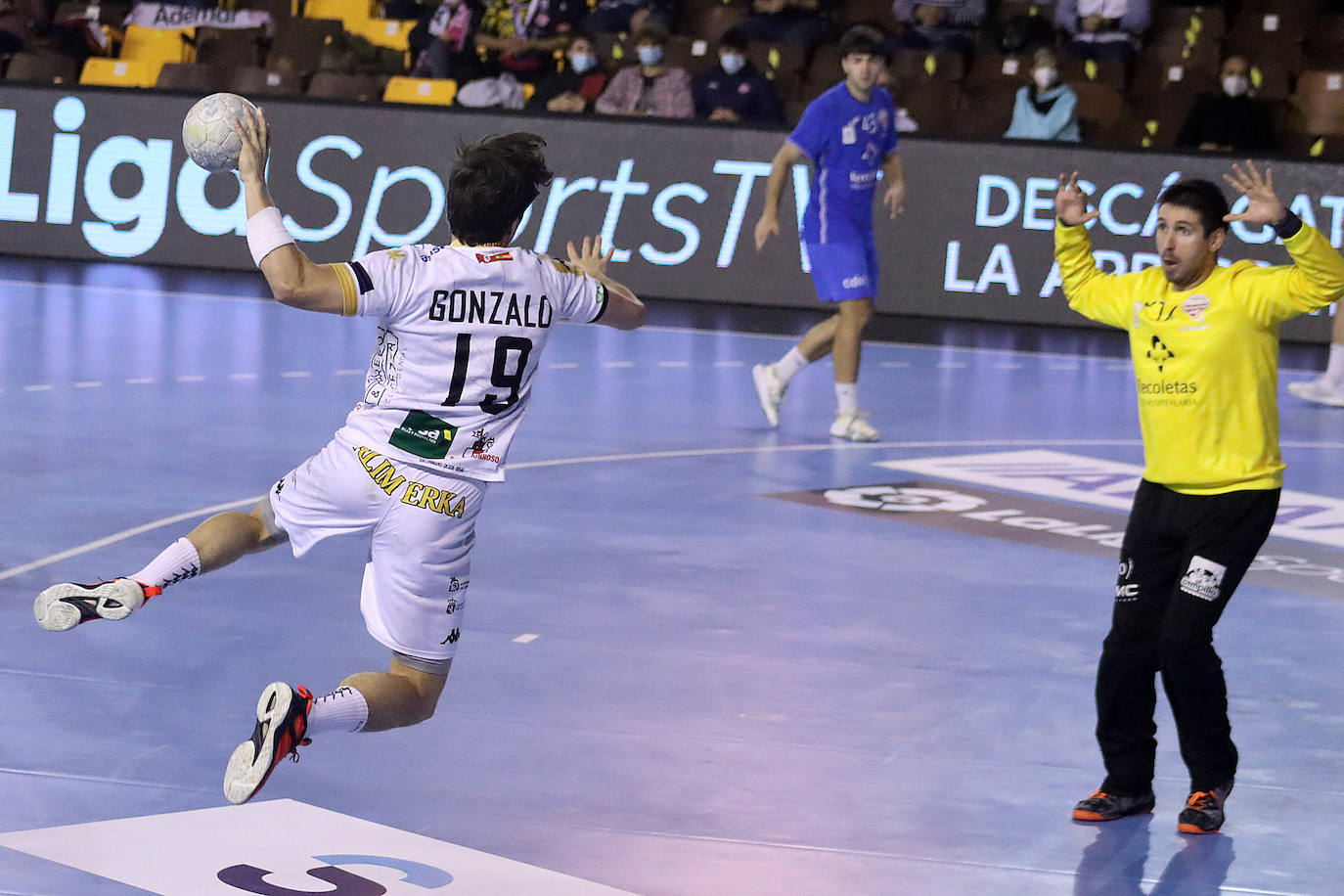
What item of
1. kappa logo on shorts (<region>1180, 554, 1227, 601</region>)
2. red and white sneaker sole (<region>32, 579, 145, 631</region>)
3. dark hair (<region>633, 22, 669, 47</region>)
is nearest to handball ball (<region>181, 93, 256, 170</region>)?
red and white sneaker sole (<region>32, 579, 145, 631</region>)

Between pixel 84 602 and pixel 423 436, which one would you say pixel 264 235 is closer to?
pixel 423 436

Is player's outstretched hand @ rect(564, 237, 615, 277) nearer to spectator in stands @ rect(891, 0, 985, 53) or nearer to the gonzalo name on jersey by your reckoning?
the gonzalo name on jersey

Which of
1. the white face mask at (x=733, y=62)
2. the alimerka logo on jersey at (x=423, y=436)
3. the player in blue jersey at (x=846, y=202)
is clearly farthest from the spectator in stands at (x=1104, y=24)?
the alimerka logo on jersey at (x=423, y=436)

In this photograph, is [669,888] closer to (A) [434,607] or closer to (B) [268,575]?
(A) [434,607]

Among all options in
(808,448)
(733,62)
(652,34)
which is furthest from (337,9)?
(808,448)

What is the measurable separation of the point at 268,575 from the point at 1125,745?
390 cm

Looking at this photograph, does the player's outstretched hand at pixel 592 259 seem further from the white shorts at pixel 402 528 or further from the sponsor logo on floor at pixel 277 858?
the sponsor logo on floor at pixel 277 858

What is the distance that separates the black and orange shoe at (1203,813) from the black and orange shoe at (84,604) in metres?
2.95

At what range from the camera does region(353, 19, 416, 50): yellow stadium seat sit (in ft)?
69.8

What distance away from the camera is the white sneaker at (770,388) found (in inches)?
488

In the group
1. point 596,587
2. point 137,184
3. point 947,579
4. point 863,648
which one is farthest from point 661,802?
point 137,184

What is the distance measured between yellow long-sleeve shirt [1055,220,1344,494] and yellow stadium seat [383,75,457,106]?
1477 cm

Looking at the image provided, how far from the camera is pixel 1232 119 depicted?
57.6 ft

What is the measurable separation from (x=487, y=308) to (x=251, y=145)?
71cm
